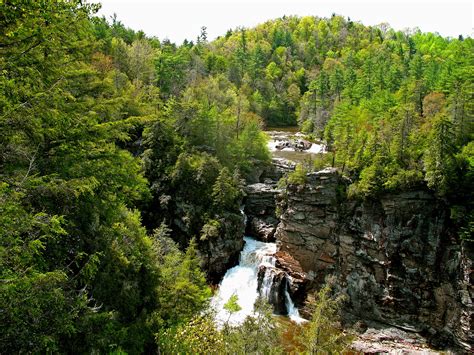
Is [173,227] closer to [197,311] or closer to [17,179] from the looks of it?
[197,311]

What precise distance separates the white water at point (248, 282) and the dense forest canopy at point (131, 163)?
389cm

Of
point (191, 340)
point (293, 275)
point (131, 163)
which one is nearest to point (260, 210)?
point (293, 275)

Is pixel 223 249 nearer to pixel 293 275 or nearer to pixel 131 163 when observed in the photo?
pixel 293 275

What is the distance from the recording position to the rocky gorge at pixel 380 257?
25844 millimetres

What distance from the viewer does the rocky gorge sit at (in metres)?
25.8

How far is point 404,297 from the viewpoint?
27.3m

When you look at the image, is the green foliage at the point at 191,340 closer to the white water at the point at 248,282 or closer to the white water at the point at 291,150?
the white water at the point at 248,282

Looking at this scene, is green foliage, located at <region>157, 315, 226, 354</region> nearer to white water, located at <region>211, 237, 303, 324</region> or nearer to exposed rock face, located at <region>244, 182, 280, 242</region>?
white water, located at <region>211, 237, 303, 324</region>

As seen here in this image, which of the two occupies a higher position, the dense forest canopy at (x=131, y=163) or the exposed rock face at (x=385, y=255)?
the dense forest canopy at (x=131, y=163)

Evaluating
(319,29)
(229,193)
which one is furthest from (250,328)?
(319,29)

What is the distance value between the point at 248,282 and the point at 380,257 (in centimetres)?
1092

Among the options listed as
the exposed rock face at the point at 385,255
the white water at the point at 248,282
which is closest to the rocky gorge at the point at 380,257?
the exposed rock face at the point at 385,255

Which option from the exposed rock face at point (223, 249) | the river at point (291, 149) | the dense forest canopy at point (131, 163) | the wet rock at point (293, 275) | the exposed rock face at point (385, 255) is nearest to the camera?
the dense forest canopy at point (131, 163)

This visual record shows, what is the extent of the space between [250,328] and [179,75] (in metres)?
52.6
